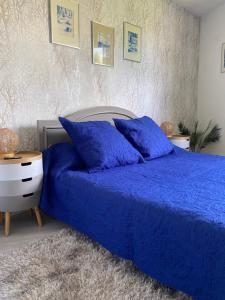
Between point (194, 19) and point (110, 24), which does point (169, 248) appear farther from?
point (194, 19)

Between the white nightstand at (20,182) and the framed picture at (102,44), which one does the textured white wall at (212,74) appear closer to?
the framed picture at (102,44)

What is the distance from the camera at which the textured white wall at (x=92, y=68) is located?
208cm

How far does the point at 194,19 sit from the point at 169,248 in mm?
3758

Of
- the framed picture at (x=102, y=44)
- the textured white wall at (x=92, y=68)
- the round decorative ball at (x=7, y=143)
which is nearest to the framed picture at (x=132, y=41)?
the textured white wall at (x=92, y=68)

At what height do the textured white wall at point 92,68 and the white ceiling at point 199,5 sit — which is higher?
the white ceiling at point 199,5

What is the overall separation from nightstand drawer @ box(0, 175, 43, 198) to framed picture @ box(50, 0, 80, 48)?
1259mm

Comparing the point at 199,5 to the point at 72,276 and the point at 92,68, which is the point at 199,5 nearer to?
the point at 92,68

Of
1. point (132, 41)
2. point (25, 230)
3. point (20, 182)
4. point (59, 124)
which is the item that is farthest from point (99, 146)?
point (132, 41)

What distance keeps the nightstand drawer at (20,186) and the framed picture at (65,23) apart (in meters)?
1.26

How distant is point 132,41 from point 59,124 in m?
1.42

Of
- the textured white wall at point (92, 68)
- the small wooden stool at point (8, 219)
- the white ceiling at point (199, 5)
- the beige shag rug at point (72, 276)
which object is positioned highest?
the white ceiling at point (199, 5)

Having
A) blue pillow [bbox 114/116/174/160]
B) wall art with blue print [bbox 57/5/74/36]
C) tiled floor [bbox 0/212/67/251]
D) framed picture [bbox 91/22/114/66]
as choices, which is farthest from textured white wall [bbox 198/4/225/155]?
tiled floor [bbox 0/212/67/251]

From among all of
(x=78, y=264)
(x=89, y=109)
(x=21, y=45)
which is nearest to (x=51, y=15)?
(x=21, y=45)

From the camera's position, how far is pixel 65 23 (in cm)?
234
